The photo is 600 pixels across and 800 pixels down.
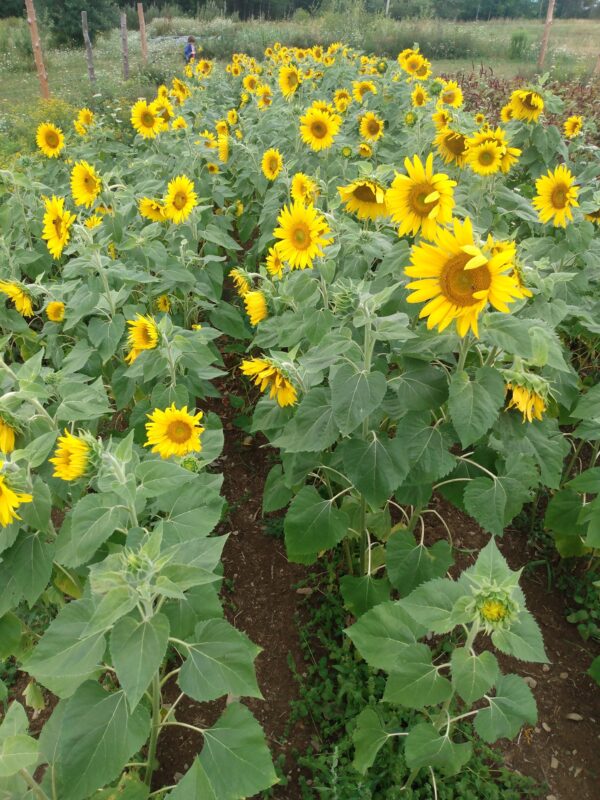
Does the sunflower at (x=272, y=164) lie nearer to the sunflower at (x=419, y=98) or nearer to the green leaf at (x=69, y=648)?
the sunflower at (x=419, y=98)

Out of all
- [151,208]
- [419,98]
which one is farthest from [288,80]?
[151,208]

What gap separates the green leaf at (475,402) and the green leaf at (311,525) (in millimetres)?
716

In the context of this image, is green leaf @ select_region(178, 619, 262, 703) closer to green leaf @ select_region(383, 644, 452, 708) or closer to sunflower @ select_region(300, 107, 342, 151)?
green leaf @ select_region(383, 644, 452, 708)

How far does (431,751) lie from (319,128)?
11.9ft

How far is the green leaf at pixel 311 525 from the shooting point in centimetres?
221

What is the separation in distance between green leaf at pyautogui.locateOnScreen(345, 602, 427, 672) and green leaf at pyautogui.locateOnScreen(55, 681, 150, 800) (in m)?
0.68

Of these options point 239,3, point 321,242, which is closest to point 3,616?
point 321,242

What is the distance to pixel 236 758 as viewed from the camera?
1.61 metres

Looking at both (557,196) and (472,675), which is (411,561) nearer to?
(472,675)

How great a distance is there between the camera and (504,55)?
2033 centimetres

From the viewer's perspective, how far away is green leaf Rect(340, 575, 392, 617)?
7.55ft

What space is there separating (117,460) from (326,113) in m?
3.32

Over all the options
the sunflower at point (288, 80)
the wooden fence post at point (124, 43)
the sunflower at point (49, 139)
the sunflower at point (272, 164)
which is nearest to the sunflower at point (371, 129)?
the sunflower at point (272, 164)

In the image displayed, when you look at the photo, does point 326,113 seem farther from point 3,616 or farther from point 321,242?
point 3,616
